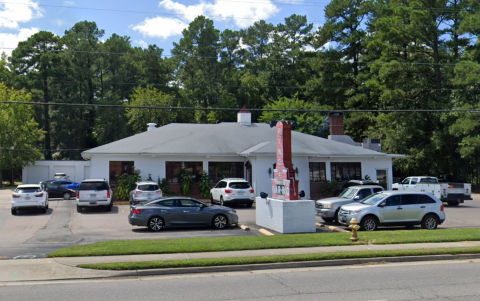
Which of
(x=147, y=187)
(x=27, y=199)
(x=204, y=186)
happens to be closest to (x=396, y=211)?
(x=147, y=187)

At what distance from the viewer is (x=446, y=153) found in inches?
1880

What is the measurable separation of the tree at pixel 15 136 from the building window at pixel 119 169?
26.3m

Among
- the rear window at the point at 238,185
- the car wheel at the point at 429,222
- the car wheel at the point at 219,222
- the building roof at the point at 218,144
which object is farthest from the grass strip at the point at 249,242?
the building roof at the point at 218,144

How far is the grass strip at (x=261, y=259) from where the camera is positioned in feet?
36.9

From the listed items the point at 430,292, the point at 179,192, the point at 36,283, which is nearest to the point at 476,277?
the point at 430,292

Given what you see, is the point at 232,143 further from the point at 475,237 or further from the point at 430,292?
A: the point at 430,292

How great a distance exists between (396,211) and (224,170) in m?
17.1

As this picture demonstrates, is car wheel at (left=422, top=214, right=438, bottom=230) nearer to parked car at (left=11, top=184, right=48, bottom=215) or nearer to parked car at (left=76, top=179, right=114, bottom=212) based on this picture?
parked car at (left=76, top=179, right=114, bottom=212)

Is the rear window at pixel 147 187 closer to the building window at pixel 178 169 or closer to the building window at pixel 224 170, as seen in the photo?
the building window at pixel 178 169

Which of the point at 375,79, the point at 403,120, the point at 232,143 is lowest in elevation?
the point at 232,143

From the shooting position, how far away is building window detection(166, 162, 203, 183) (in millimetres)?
32625

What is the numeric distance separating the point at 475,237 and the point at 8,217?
69.8 ft

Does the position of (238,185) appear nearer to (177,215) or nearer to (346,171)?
(177,215)

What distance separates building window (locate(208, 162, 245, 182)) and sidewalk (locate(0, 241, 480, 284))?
66.3ft
